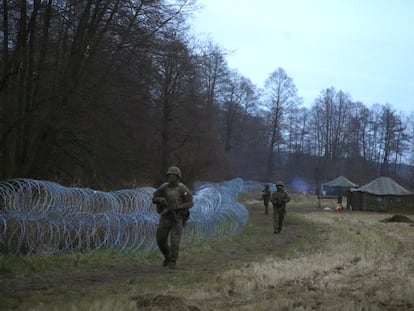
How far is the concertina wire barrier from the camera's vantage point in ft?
47.0

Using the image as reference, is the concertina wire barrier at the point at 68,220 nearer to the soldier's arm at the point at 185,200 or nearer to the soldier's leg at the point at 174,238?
the soldier's leg at the point at 174,238

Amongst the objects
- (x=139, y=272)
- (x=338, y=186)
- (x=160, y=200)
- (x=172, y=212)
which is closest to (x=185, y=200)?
(x=172, y=212)

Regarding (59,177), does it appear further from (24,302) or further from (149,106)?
(24,302)

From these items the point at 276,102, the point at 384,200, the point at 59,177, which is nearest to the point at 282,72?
the point at 276,102

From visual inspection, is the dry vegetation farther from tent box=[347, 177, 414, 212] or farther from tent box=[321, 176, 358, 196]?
tent box=[321, 176, 358, 196]

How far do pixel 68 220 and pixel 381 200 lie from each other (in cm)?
4343

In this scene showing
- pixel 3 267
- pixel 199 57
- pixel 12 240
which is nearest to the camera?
pixel 3 267

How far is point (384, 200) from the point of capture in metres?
54.8

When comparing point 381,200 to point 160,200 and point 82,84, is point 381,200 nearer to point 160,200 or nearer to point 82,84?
point 82,84

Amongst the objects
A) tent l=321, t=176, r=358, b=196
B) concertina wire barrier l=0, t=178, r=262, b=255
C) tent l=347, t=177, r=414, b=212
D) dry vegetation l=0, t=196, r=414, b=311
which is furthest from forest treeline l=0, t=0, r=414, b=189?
tent l=321, t=176, r=358, b=196

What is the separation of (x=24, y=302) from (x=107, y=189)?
17.6m

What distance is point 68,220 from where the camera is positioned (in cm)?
1562

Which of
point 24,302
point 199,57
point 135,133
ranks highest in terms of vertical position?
point 199,57

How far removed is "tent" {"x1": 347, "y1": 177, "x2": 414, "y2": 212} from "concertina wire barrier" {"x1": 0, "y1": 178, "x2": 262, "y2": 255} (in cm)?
3822
